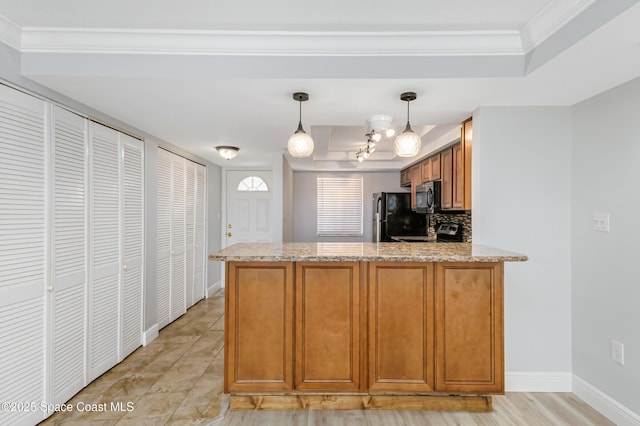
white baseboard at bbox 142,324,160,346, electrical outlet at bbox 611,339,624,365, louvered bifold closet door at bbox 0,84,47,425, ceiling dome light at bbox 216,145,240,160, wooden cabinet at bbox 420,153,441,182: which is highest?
ceiling dome light at bbox 216,145,240,160

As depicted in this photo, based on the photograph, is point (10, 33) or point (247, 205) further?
point (247, 205)

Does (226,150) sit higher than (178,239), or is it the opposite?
(226,150)

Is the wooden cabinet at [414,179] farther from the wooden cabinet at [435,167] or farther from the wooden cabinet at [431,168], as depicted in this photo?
the wooden cabinet at [435,167]

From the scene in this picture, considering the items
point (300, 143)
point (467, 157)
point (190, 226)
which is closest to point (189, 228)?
point (190, 226)

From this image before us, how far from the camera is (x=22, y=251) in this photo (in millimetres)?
2041

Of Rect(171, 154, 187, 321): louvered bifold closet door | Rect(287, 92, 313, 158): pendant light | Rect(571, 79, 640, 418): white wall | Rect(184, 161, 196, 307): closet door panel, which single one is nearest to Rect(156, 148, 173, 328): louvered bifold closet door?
Rect(171, 154, 187, 321): louvered bifold closet door

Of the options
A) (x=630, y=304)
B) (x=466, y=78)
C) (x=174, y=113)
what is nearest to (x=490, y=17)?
(x=466, y=78)

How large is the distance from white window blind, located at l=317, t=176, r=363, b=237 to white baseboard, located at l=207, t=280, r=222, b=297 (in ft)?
6.79

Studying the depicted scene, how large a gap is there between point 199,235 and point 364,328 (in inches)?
137

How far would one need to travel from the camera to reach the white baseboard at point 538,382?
8.41ft

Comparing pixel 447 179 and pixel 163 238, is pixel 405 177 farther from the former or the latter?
pixel 163 238

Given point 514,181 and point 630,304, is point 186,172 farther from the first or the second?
point 630,304

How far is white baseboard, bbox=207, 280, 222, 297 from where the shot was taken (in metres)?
5.44

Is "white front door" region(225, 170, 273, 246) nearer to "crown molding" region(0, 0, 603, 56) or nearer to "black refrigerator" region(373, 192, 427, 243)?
"black refrigerator" region(373, 192, 427, 243)
